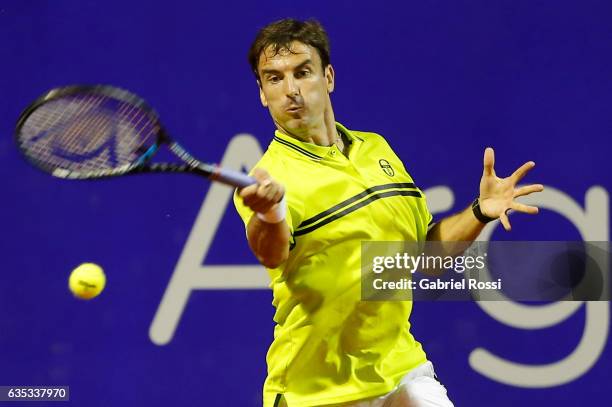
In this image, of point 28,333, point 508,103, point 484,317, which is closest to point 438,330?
point 484,317

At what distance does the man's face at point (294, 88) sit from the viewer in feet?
11.4

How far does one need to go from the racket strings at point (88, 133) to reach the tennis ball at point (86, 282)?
1.12m

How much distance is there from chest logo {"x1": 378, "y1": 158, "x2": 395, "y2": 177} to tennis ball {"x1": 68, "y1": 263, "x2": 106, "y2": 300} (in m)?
1.27

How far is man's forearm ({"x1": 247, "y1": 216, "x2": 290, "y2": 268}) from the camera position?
9.98ft

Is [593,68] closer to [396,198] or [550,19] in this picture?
Answer: [550,19]

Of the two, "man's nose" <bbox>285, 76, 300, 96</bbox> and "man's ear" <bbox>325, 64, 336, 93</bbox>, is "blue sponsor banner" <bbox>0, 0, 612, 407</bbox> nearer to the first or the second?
"man's ear" <bbox>325, 64, 336, 93</bbox>

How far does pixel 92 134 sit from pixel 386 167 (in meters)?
0.91

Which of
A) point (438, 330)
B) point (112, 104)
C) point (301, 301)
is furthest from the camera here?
point (438, 330)

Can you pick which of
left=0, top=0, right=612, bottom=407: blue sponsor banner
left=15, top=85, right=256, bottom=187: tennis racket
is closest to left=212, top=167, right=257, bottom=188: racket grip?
left=15, top=85, right=256, bottom=187: tennis racket

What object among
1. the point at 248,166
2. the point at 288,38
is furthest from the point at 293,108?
the point at 248,166

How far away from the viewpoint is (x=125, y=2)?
14.5ft

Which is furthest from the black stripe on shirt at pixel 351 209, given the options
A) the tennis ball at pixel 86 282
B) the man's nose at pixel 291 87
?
the tennis ball at pixel 86 282

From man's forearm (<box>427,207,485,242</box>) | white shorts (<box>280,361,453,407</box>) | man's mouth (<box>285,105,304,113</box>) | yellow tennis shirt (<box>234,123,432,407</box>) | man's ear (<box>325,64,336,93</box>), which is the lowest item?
white shorts (<box>280,361,453,407</box>)

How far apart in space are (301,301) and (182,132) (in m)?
1.24
